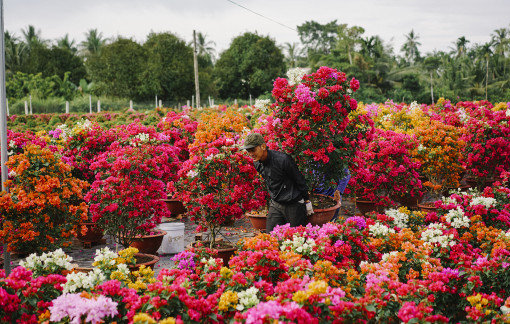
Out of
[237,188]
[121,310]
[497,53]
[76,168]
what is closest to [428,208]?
[237,188]

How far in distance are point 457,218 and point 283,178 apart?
1.97 metres

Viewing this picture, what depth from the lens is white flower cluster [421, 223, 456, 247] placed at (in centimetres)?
455

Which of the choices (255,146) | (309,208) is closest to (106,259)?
(255,146)

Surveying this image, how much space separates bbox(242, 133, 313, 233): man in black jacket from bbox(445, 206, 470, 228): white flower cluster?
1551mm

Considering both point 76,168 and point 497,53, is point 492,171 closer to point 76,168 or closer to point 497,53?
point 76,168

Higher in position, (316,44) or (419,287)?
(316,44)

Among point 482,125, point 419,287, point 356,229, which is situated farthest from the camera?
point 482,125

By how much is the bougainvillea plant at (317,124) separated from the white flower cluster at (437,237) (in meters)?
1.61

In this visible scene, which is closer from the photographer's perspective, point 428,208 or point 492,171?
point 428,208

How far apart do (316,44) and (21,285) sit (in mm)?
70687

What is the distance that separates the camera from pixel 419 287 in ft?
11.7

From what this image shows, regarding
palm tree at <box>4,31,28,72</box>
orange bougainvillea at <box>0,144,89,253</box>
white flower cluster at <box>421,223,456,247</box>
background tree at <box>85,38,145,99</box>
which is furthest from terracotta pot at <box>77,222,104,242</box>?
palm tree at <box>4,31,28,72</box>

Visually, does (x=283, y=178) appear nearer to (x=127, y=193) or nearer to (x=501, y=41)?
(x=127, y=193)

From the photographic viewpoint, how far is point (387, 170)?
7980 millimetres
